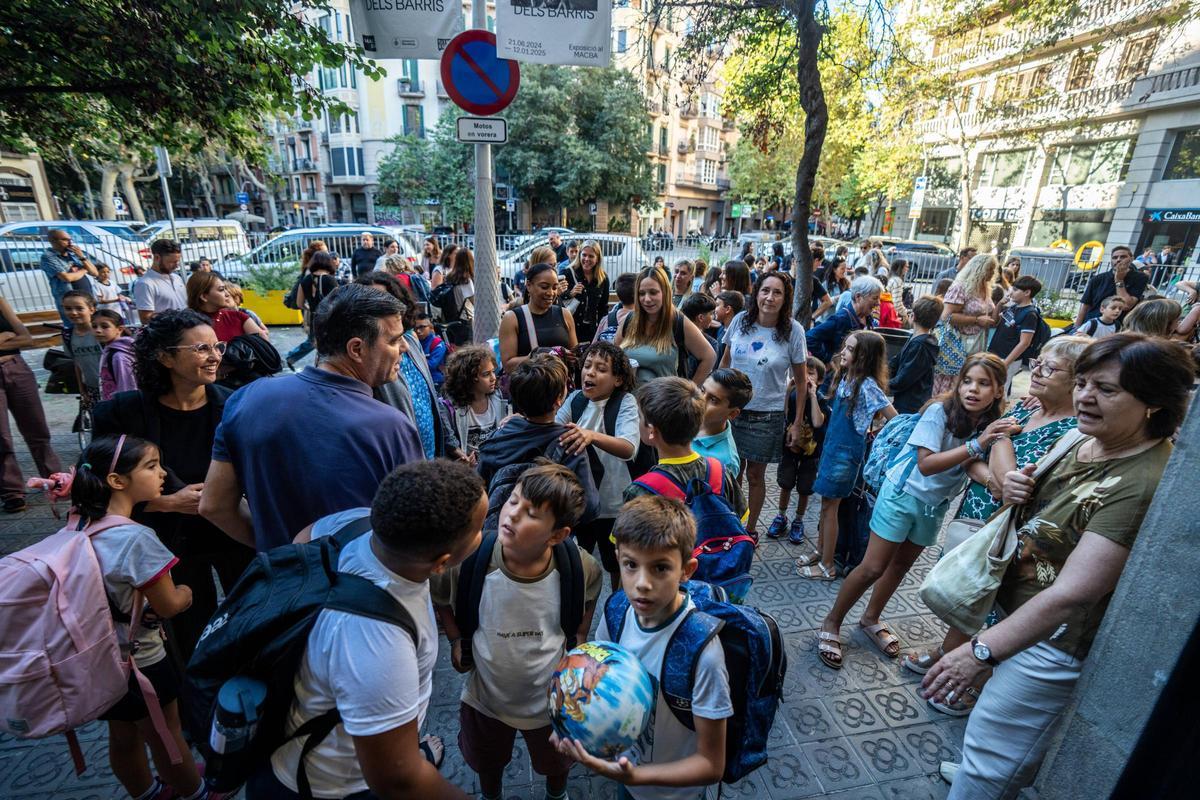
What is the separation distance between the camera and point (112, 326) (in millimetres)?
4031

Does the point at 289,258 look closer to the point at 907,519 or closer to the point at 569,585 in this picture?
the point at 569,585

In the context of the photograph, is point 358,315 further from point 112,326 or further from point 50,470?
point 50,470

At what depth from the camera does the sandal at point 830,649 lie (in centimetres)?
317

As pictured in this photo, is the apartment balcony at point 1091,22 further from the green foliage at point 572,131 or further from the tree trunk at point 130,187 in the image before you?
the tree trunk at point 130,187

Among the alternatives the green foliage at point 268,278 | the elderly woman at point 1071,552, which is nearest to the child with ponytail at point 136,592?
the elderly woman at point 1071,552

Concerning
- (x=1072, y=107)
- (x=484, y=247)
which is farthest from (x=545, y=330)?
(x=1072, y=107)

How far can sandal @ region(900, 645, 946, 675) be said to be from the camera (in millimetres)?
3141

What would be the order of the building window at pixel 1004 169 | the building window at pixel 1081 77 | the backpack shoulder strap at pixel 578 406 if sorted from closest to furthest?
the backpack shoulder strap at pixel 578 406, the building window at pixel 1081 77, the building window at pixel 1004 169

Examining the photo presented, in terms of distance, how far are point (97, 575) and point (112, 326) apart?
10.1 feet

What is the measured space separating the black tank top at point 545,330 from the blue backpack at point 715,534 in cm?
201

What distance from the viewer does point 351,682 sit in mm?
1237

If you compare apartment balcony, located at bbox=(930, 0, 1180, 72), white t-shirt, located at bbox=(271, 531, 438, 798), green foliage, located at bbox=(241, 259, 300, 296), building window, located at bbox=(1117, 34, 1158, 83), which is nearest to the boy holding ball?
white t-shirt, located at bbox=(271, 531, 438, 798)

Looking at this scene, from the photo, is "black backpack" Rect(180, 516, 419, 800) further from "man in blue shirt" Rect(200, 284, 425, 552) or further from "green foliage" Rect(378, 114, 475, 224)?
"green foliage" Rect(378, 114, 475, 224)

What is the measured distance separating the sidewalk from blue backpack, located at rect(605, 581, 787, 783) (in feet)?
3.27
